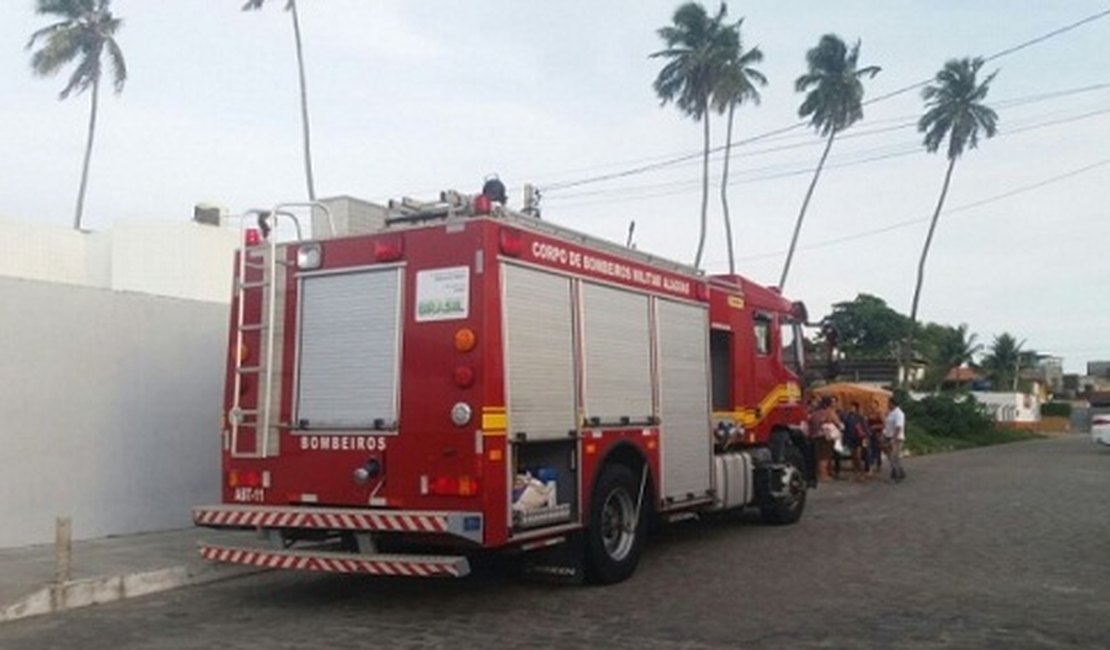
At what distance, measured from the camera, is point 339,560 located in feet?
27.2

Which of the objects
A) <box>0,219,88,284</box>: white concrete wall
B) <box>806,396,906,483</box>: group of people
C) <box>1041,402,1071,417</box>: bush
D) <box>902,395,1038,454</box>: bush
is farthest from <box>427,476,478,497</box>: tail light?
<box>1041,402,1071,417</box>: bush

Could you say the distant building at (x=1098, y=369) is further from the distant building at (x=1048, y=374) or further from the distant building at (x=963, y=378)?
the distant building at (x=963, y=378)

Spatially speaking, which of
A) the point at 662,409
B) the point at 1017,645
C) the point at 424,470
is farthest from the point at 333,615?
the point at 1017,645

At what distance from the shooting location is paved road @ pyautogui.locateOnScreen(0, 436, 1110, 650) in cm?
762

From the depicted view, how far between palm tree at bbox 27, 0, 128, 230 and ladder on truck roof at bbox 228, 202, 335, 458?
35114 millimetres

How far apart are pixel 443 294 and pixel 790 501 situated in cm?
755

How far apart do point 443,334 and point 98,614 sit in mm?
3611

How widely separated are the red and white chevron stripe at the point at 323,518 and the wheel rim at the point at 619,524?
220 cm

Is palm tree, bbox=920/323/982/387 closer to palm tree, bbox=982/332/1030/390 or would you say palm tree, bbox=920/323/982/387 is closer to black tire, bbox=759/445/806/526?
palm tree, bbox=982/332/1030/390

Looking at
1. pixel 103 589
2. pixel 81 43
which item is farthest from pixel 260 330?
pixel 81 43

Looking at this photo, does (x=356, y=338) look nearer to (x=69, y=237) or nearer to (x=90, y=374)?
(x=90, y=374)

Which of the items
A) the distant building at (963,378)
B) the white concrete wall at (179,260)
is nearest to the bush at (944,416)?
the white concrete wall at (179,260)

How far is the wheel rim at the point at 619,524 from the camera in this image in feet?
32.3

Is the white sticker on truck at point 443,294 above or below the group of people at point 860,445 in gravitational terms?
above
